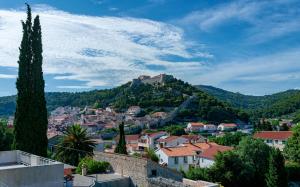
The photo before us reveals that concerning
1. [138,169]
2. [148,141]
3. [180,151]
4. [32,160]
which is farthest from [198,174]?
[148,141]

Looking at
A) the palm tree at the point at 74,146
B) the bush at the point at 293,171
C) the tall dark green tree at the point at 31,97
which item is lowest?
the bush at the point at 293,171

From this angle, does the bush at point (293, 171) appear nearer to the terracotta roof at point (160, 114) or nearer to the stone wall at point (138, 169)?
the stone wall at point (138, 169)

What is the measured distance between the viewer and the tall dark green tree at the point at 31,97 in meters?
24.1

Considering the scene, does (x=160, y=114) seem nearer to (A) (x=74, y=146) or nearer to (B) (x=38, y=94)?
(A) (x=74, y=146)

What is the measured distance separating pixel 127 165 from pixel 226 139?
6000 centimetres

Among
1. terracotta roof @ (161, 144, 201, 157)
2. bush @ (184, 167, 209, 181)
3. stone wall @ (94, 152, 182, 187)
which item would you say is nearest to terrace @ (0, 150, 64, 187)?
stone wall @ (94, 152, 182, 187)

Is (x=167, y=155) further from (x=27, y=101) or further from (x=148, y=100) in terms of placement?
(x=148, y=100)

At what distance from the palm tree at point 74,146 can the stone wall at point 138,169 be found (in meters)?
8.22

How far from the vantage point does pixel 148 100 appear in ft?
556

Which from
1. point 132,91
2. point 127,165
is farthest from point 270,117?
point 127,165

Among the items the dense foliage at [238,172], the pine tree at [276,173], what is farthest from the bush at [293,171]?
the pine tree at [276,173]

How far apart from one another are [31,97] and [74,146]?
8199mm

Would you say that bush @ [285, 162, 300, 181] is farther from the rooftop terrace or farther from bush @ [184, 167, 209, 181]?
the rooftop terrace

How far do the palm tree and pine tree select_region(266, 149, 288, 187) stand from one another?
16348mm
